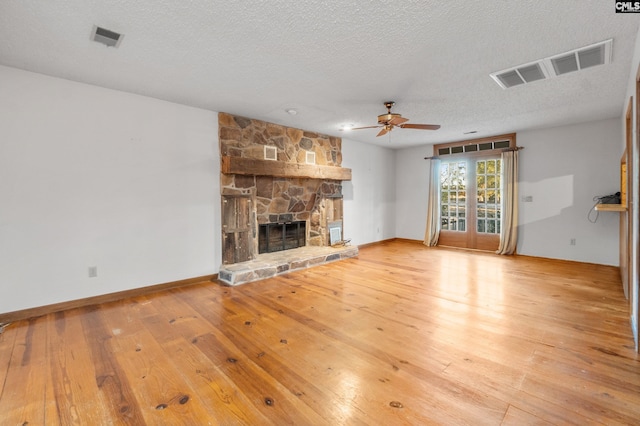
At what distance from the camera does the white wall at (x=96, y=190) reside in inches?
117

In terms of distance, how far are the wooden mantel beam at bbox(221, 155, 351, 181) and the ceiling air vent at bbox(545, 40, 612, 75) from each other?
3630 millimetres

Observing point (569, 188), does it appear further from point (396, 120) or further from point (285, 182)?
point (285, 182)

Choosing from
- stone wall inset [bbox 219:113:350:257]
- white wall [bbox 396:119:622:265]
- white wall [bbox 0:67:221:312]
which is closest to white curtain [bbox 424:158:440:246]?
white wall [bbox 396:119:622:265]

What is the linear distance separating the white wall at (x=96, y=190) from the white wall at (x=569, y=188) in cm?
601

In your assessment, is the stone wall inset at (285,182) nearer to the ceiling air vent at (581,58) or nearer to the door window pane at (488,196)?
the door window pane at (488,196)

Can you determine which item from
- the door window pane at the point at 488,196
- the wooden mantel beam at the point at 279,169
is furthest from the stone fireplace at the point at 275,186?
the door window pane at the point at 488,196

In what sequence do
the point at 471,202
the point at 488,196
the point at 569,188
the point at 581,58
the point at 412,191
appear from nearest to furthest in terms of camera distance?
the point at 581,58, the point at 569,188, the point at 488,196, the point at 471,202, the point at 412,191

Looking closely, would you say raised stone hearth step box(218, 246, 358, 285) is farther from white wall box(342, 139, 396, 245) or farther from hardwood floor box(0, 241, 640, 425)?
white wall box(342, 139, 396, 245)

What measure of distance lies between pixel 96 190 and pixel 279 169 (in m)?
2.52

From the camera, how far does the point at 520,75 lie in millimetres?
3084

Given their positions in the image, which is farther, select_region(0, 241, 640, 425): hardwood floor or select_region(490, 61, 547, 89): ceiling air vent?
select_region(490, 61, 547, 89): ceiling air vent

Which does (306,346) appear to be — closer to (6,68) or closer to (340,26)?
(340,26)

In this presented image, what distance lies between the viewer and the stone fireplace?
14.8ft

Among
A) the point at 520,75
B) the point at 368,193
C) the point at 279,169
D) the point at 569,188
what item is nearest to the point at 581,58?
the point at 520,75
